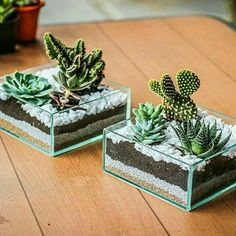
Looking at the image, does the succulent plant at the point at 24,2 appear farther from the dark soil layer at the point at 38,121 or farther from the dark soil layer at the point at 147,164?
the dark soil layer at the point at 147,164

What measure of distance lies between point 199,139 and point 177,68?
70 centimetres

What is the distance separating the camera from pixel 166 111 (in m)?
1.62

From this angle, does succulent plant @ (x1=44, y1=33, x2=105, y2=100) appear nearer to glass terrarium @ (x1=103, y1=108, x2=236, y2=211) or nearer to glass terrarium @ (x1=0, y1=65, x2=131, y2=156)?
glass terrarium @ (x1=0, y1=65, x2=131, y2=156)

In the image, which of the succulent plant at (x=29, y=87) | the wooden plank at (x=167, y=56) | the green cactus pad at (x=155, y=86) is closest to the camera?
the green cactus pad at (x=155, y=86)

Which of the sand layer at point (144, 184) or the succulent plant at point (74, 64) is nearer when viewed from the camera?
the sand layer at point (144, 184)

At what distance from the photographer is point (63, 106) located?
1690 mm

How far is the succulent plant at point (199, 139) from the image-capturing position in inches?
57.9

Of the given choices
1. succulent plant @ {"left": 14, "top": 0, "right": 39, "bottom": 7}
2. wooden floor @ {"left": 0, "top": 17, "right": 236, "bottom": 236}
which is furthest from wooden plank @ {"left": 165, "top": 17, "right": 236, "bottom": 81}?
succulent plant @ {"left": 14, "top": 0, "right": 39, "bottom": 7}

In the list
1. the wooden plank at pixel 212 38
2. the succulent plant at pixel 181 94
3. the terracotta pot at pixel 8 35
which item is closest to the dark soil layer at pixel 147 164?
the succulent plant at pixel 181 94

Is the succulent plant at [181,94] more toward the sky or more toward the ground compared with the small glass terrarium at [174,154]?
more toward the sky

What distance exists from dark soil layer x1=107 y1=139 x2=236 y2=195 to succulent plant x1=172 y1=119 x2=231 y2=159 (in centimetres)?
2

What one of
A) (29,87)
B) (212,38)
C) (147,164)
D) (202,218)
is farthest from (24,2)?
(202,218)

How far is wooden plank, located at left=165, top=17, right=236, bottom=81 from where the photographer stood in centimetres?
218

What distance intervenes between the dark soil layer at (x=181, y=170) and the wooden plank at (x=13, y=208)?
7.9 inches
